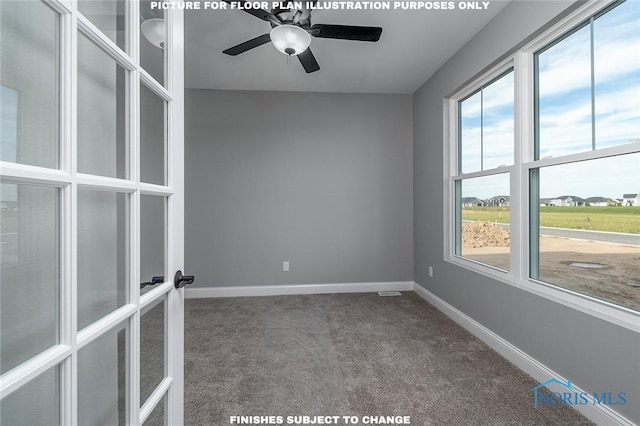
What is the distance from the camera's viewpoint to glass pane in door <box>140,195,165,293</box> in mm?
866

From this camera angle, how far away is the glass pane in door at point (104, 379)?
0.66 meters

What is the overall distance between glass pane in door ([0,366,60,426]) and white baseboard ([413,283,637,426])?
2.30 m

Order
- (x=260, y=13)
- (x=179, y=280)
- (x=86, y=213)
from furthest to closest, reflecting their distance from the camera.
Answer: (x=260, y=13) < (x=179, y=280) < (x=86, y=213)

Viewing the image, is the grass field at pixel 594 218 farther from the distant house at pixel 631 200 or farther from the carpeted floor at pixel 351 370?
the carpeted floor at pixel 351 370

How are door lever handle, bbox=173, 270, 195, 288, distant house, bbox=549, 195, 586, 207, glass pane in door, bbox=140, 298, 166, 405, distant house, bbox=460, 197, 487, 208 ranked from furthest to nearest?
distant house, bbox=460, 197, 487, 208 < distant house, bbox=549, 195, 586, 207 < door lever handle, bbox=173, 270, 195, 288 < glass pane in door, bbox=140, 298, 166, 405

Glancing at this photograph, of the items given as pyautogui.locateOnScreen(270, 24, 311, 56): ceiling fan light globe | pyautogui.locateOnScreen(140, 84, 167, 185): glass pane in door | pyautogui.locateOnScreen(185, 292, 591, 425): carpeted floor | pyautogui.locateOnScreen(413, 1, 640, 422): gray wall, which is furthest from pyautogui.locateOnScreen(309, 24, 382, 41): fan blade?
pyautogui.locateOnScreen(185, 292, 591, 425): carpeted floor

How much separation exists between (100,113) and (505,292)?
105 inches

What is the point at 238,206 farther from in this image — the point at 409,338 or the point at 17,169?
the point at 17,169

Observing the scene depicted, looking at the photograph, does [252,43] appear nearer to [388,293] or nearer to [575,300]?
[575,300]

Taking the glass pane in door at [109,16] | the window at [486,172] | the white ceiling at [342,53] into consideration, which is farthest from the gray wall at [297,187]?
the glass pane in door at [109,16]

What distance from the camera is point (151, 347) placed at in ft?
3.01

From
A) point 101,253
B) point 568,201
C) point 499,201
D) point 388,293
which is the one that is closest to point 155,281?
point 101,253

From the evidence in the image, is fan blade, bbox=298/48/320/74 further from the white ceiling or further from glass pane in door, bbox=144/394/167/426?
glass pane in door, bbox=144/394/167/426

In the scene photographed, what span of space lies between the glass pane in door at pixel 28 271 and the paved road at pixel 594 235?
236 centimetres
